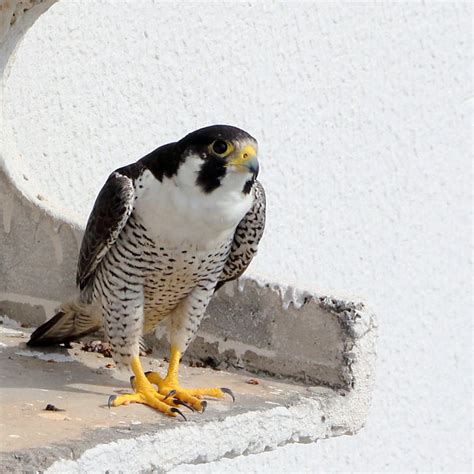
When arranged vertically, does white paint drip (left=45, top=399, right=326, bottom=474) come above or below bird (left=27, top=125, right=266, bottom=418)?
below

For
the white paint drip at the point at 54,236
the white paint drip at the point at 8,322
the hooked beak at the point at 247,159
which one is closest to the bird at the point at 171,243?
the hooked beak at the point at 247,159

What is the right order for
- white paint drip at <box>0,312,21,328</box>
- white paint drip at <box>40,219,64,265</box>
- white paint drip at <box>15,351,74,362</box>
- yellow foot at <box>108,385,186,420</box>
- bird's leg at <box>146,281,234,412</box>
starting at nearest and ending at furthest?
1. yellow foot at <box>108,385,186,420</box>
2. bird's leg at <box>146,281,234,412</box>
3. white paint drip at <box>15,351,74,362</box>
4. white paint drip at <box>40,219,64,265</box>
5. white paint drip at <box>0,312,21,328</box>

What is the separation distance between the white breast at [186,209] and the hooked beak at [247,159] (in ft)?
0.15

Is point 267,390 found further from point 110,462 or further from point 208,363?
point 110,462

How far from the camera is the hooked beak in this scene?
254 centimetres

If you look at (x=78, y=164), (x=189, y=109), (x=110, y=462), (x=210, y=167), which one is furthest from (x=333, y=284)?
(x=110, y=462)

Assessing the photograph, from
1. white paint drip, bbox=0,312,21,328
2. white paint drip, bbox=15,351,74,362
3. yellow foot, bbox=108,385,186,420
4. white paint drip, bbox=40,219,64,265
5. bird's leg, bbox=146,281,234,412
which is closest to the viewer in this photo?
yellow foot, bbox=108,385,186,420

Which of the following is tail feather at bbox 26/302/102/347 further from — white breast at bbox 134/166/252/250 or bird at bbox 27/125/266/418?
white breast at bbox 134/166/252/250

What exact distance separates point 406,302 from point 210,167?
2.48 meters

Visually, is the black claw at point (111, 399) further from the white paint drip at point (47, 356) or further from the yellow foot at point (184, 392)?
the white paint drip at point (47, 356)

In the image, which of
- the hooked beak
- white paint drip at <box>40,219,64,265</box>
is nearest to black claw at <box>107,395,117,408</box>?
the hooked beak

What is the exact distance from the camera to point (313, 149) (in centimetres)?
440

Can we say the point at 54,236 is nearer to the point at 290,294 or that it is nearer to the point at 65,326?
the point at 65,326

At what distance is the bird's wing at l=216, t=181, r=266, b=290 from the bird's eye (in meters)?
0.26
